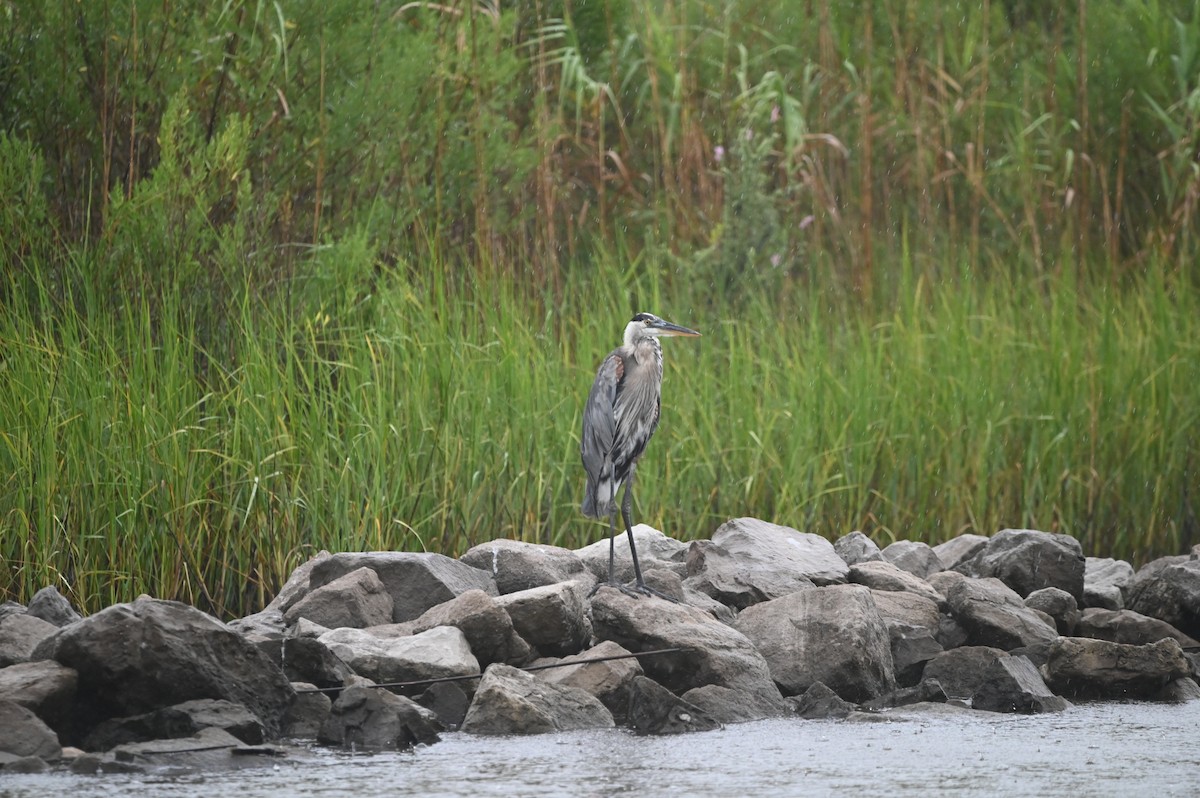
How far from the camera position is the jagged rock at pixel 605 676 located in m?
4.41

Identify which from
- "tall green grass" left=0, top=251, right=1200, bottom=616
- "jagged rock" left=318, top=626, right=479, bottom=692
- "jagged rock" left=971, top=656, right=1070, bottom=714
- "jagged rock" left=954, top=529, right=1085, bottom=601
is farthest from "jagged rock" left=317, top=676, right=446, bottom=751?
"jagged rock" left=954, top=529, right=1085, bottom=601

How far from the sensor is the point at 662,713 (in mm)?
4211

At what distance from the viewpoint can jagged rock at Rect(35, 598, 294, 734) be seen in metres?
3.86

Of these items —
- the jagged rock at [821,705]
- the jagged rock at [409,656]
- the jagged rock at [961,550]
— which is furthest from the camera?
the jagged rock at [961,550]

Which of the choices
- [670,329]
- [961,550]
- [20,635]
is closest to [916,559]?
[961,550]

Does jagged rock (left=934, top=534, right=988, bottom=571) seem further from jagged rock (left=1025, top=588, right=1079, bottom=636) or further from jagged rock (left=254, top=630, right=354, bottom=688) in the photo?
jagged rock (left=254, top=630, right=354, bottom=688)

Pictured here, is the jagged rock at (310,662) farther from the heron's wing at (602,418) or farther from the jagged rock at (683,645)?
the heron's wing at (602,418)

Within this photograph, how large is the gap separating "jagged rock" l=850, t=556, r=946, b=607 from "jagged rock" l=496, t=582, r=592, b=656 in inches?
45.7

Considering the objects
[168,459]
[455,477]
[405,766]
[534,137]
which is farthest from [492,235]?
[405,766]

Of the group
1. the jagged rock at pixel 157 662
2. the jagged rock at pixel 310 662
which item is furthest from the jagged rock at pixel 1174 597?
the jagged rock at pixel 157 662

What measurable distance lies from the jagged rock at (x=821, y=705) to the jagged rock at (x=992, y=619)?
739 millimetres

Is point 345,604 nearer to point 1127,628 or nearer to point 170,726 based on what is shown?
point 170,726

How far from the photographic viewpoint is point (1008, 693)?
4.59 metres

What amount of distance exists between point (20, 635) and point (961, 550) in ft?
11.6
